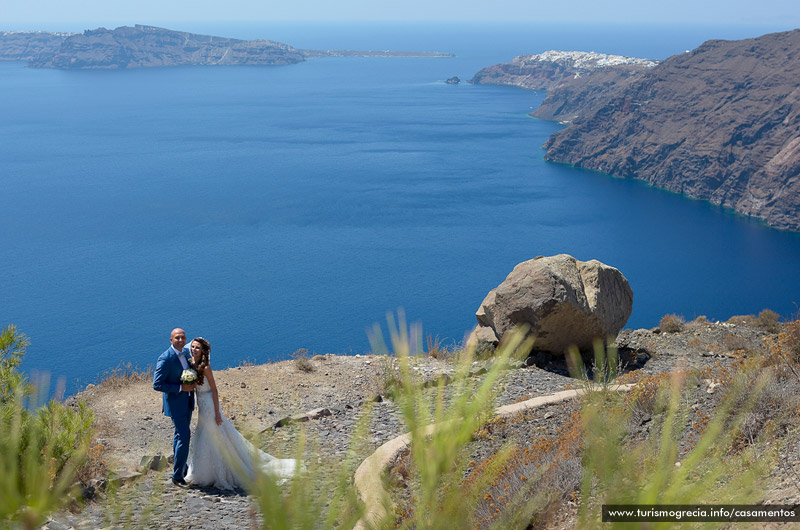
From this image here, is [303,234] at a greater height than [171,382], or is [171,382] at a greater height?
[171,382]

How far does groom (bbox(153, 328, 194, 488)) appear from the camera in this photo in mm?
6863

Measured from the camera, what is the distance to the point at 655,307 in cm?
4244

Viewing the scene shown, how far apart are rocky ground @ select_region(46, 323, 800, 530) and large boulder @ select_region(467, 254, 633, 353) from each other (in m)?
0.54

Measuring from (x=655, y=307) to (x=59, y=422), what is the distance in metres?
40.8

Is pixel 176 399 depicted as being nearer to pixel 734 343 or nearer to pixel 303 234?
pixel 734 343

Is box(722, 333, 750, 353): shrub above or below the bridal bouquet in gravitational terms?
below

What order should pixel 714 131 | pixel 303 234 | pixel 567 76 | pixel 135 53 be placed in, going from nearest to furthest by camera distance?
1. pixel 303 234
2. pixel 714 131
3. pixel 567 76
4. pixel 135 53

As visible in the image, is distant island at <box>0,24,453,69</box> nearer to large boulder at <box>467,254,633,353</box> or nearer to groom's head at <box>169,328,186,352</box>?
large boulder at <box>467,254,633,353</box>

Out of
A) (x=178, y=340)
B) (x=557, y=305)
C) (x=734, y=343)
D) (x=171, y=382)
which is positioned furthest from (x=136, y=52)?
(x=171, y=382)

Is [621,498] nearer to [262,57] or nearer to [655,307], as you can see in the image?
[655,307]

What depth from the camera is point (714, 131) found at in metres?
85.1

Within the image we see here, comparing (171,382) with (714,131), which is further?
→ (714,131)

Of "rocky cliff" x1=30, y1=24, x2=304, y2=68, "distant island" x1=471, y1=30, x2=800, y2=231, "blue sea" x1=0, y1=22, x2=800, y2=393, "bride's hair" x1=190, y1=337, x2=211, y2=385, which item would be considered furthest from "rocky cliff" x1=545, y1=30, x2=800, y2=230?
"rocky cliff" x1=30, y1=24, x2=304, y2=68

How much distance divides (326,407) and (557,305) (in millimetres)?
4700
